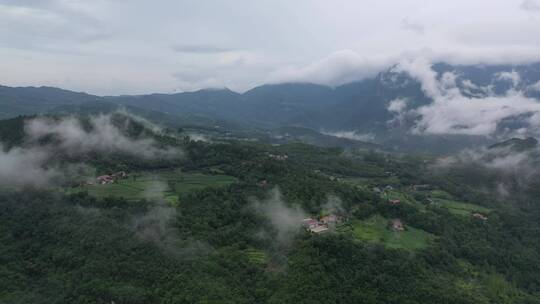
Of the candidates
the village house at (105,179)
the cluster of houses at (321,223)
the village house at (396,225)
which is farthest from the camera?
the village house at (105,179)

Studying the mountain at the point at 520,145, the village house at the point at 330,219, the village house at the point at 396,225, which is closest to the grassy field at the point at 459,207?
the village house at the point at 396,225

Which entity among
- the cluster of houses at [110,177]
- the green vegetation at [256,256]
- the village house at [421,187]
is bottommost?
the village house at [421,187]

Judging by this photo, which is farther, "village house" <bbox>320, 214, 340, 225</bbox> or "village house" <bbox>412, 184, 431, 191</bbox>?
"village house" <bbox>412, 184, 431, 191</bbox>

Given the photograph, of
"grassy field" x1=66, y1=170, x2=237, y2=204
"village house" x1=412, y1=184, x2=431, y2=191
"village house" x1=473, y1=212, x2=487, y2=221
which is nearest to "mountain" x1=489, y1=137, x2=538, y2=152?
"village house" x1=412, y1=184, x2=431, y2=191

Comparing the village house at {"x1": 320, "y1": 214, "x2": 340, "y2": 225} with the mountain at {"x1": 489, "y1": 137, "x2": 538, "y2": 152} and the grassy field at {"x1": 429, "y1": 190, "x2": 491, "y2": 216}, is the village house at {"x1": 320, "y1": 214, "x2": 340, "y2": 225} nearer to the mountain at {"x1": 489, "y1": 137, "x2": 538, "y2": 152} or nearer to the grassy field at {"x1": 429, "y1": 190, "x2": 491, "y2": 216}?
the grassy field at {"x1": 429, "y1": 190, "x2": 491, "y2": 216}

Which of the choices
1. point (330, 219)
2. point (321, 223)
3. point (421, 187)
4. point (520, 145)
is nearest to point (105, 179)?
point (321, 223)

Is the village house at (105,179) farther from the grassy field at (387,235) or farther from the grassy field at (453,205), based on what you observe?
the grassy field at (453,205)
